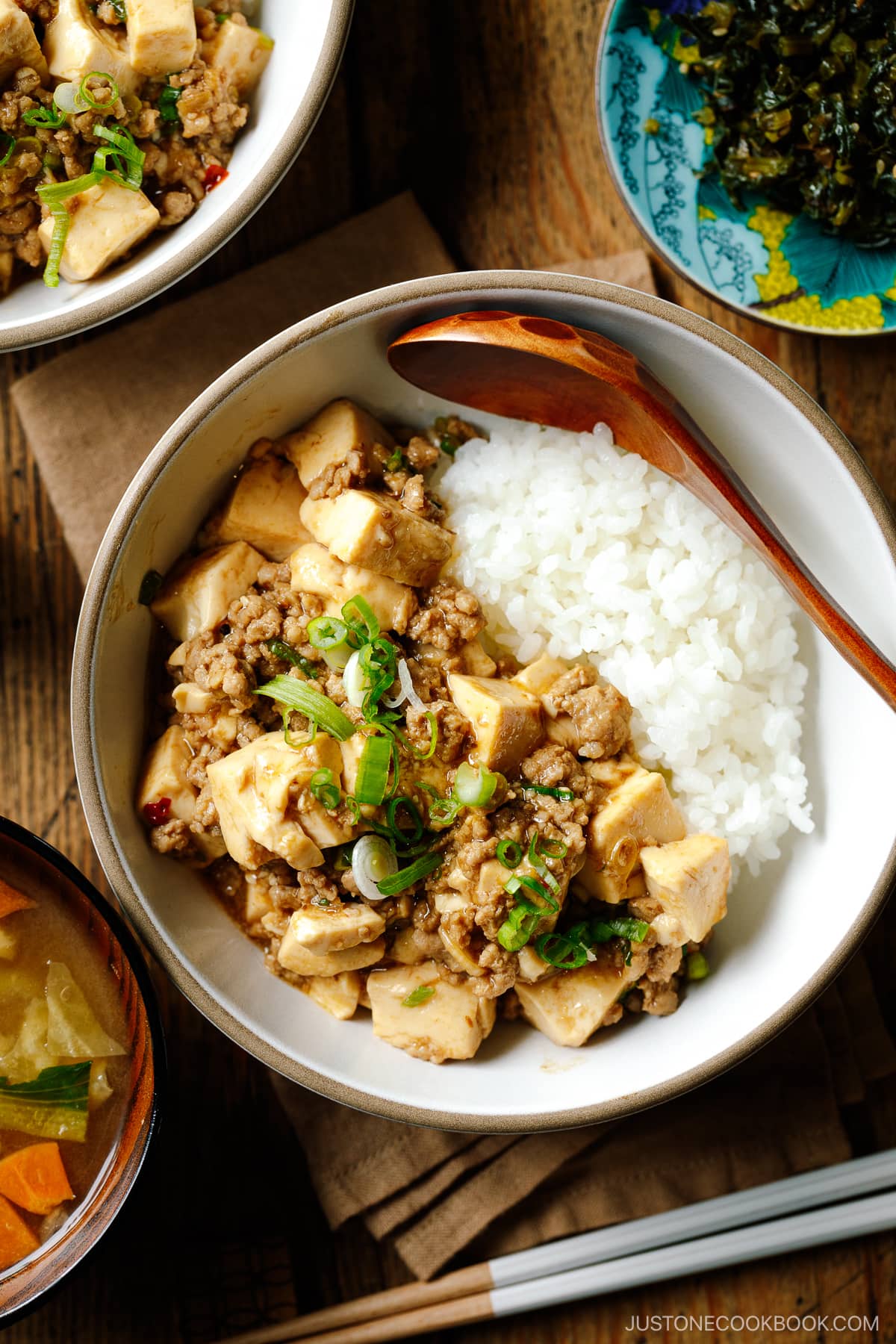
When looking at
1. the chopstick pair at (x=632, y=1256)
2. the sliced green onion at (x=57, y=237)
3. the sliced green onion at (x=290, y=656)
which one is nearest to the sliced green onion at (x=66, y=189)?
the sliced green onion at (x=57, y=237)

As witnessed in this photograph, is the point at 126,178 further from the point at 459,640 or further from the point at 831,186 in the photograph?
the point at 831,186

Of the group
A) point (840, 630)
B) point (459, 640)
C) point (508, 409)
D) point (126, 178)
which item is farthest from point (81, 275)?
point (840, 630)

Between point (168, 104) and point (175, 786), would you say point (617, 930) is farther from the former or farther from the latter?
point (168, 104)

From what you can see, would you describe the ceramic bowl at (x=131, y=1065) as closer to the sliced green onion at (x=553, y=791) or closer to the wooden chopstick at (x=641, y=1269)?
the wooden chopstick at (x=641, y=1269)

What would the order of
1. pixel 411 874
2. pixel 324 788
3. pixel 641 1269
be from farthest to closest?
pixel 641 1269 → pixel 411 874 → pixel 324 788

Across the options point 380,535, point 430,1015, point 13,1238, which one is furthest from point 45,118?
point 13,1238

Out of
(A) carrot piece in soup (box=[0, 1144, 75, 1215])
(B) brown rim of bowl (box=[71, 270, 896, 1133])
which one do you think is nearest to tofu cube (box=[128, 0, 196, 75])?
(B) brown rim of bowl (box=[71, 270, 896, 1133])
